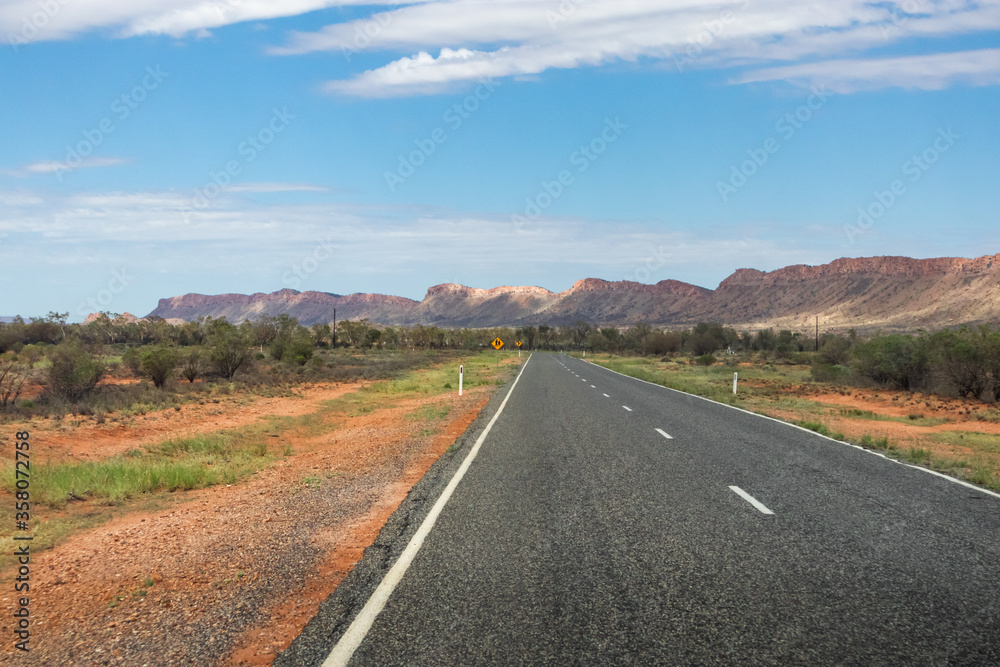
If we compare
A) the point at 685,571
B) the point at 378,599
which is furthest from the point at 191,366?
the point at 685,571

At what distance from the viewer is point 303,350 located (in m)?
52.8

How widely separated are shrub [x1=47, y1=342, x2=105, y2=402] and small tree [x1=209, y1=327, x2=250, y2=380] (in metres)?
11.5

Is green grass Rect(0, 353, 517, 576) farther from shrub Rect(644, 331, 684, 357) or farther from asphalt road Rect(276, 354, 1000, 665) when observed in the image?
shrub Rect(644, 331, 684, 357)

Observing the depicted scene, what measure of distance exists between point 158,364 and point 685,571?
99.9 feet

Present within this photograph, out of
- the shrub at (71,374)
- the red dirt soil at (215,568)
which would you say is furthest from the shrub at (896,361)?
the shrub at (71,374)

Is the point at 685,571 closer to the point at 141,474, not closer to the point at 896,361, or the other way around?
the point at 141,474

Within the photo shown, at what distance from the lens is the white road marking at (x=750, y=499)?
788cm

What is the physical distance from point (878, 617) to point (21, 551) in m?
7.25

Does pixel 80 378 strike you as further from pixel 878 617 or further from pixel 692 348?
pixel 692 348

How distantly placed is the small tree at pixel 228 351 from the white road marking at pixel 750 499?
33202 mm

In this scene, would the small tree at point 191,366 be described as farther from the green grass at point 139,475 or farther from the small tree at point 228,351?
the green grass at point 139,475

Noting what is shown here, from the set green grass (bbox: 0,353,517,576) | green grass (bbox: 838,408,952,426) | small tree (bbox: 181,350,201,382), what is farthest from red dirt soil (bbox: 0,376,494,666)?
small tree (bbox: 181,350,201,382)

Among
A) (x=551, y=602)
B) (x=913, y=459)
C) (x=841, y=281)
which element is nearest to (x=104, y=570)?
(x=551, y=602)

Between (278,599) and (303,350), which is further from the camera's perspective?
(303,350)
